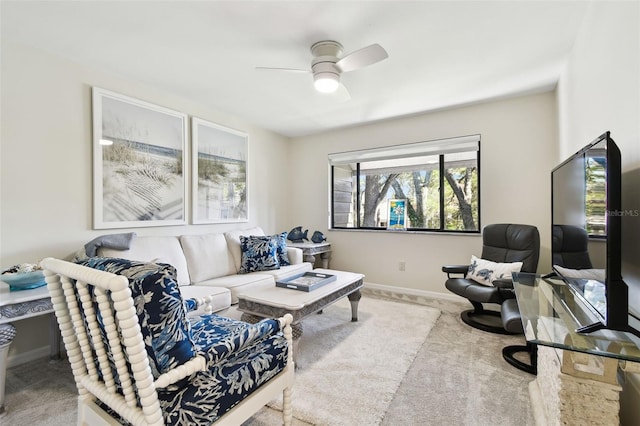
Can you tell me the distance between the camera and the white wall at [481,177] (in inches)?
128

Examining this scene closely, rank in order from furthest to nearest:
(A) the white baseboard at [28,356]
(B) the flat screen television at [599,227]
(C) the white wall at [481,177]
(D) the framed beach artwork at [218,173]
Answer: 1. (D) the framed beach artwork at [218,173]
2. (C) the white wall at [481,177]
3. (A) the white baseboard at [28,356]
4. (B) the flat screen television at [599,227]

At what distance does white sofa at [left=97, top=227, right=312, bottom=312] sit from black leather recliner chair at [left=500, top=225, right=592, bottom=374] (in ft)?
6.56

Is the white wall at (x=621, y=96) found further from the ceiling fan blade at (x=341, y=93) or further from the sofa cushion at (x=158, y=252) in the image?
the sofa cushion at (x=158, y=252)

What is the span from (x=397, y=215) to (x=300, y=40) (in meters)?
2.77

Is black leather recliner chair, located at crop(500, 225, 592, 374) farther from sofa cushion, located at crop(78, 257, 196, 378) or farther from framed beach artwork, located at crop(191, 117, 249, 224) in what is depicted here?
framed beach artwork, located at crop(191, 117, 249, 224)

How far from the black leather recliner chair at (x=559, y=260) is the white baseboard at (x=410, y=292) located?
1224 millimetres

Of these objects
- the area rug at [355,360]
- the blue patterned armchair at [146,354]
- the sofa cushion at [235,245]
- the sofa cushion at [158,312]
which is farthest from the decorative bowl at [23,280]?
the area rug at [355,360]

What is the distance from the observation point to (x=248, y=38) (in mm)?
2168

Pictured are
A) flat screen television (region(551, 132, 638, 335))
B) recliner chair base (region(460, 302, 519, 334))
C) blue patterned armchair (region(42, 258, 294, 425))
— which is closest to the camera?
blue patterned armchair (region(42, 258, 294, 425))

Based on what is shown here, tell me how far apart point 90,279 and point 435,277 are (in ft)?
12.1

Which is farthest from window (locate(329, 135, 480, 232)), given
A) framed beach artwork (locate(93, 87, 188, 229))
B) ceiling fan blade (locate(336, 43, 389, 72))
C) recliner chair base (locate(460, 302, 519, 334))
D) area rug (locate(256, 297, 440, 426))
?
framed beach artwork (locate(93, 87, 188, 229))

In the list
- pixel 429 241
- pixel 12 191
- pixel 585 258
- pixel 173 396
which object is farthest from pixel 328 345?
pixel 12 191

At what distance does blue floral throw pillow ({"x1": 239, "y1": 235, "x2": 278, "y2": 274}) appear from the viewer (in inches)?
132

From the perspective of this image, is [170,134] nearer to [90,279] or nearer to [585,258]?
[90,279]
